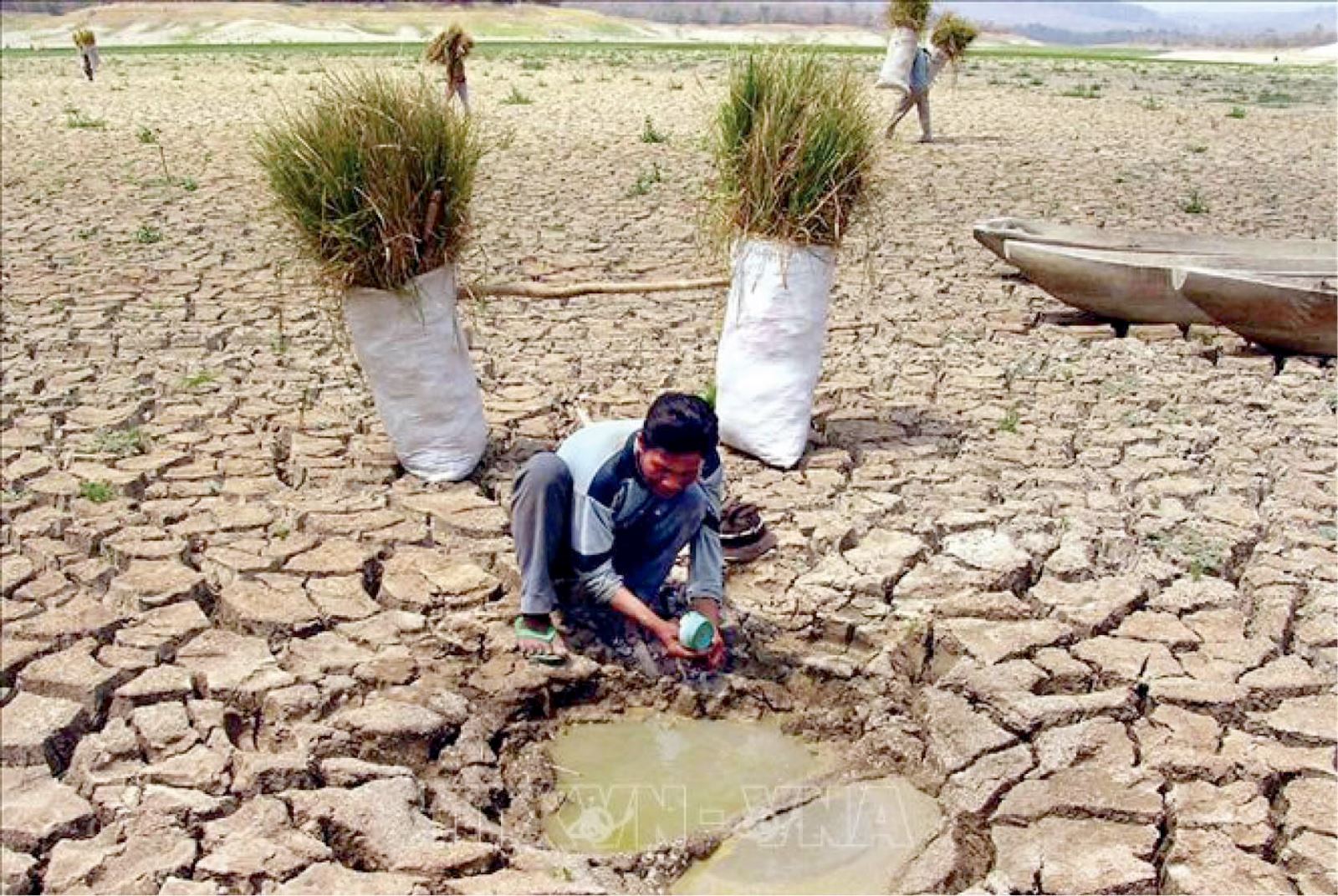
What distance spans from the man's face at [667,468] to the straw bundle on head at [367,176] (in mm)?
1379

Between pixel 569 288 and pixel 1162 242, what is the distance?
452cm

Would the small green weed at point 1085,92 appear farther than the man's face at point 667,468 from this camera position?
Yes

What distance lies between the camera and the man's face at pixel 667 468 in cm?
309

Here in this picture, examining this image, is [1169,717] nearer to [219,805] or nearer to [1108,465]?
[1108,465]

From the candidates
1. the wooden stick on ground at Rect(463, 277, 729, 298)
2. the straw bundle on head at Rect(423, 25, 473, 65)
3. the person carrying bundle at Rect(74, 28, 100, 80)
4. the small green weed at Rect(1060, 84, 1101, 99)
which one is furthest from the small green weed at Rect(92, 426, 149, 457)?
the small green weed at Rect(1060, 84, 1101, 99)

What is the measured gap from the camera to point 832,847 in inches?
110

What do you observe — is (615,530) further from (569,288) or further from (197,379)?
(197,379)

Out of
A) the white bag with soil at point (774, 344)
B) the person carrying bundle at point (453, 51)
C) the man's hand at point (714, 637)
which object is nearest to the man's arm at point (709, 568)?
the man's hand at point (714, 637)

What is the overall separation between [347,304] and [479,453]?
696 millimetres

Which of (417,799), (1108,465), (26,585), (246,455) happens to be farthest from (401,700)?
(1108,465)

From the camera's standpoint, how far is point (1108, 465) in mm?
4797

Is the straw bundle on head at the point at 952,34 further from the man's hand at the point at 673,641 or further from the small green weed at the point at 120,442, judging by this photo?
the man's hand at the point at 673,641

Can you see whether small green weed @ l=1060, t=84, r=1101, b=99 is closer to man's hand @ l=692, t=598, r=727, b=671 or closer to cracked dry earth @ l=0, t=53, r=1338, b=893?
cracked dry earth @ l=0, t=53, r=1338, b=893

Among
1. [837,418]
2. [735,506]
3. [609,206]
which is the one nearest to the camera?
[735,506]
